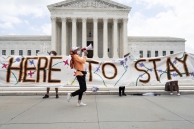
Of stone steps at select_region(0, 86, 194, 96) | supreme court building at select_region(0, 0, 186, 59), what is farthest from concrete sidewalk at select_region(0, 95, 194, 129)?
supreme court building at select_region(0, 0, 186, 59)

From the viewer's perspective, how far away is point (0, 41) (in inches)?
1923

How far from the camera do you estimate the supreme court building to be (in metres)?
43.4

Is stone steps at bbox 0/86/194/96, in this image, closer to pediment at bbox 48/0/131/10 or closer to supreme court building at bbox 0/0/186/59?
supreme court building at bbox 0/0/186/59

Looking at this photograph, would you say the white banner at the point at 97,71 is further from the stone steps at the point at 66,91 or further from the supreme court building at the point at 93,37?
the supreme court building at the point at 93,37

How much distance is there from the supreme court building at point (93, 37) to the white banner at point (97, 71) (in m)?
31.7

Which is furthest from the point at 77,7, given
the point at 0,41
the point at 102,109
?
the point at 102,109

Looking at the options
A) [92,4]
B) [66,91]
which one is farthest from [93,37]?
[66,91]

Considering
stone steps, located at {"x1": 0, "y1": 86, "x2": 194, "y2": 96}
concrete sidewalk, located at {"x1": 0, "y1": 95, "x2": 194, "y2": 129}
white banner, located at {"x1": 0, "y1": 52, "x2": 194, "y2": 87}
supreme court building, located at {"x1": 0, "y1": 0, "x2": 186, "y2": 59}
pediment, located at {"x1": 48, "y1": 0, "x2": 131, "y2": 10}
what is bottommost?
concrete sidewalk, located at {"x1": 0, "y1": 95, "x2": 194, "y2": 129}

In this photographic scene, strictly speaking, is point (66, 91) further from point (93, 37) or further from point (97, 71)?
point (93, 37)

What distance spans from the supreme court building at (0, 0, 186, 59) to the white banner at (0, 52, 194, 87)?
31.7m

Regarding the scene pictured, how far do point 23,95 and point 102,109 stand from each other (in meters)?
4.85

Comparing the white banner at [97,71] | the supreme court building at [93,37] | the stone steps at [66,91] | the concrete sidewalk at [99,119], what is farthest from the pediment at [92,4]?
the concrete sidewalk at [99,119]

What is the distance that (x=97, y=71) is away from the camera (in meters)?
7.93

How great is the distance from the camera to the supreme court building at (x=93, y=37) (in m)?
43.4
